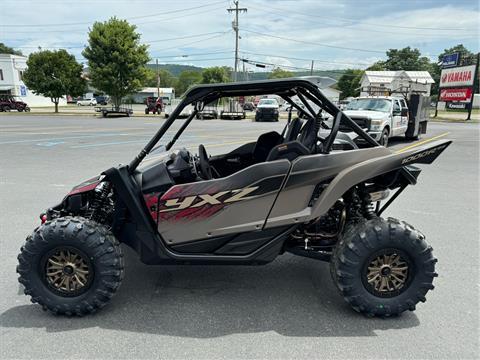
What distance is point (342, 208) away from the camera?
321 centimetres

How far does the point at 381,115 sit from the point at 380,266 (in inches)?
438

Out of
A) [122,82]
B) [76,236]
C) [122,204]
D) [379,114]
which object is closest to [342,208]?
[122,204]

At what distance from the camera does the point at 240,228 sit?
287 centimetres

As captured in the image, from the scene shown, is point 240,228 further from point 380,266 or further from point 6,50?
point 6,50

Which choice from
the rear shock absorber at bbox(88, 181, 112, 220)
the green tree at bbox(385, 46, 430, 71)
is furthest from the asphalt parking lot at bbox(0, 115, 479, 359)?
the green tree at bbox(385, 46, 430, 71)

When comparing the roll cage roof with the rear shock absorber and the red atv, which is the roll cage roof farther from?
the red atv

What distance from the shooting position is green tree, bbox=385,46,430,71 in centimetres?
10262

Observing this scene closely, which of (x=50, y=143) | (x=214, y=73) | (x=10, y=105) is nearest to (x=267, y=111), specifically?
(x=50, y=143)

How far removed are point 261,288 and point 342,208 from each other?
1016 mm

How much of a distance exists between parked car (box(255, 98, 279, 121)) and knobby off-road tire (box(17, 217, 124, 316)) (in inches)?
983

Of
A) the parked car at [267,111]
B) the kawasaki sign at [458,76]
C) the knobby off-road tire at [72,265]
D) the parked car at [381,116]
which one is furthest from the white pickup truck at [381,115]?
the kawasaki sign at [458,76]

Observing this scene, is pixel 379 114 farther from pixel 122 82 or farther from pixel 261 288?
pixel 122 82

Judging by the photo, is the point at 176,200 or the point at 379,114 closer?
the point at 176,200

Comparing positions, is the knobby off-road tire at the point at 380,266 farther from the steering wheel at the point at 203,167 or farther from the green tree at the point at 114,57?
the green tree at the point at 114,57
